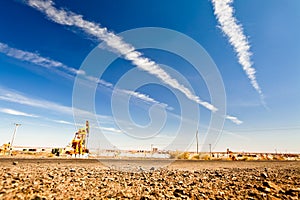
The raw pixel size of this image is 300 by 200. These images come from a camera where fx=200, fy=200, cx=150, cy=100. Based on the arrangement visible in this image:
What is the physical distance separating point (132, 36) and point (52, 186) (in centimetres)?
1126

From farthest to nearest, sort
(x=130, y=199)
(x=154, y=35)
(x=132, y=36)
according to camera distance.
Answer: (x=154, y=35), (x=132, y=36), (x=130, y=199)

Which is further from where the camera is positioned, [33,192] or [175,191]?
[175,191]

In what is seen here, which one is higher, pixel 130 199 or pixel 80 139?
pixel 80 139

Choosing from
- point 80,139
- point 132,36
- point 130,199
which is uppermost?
point 132,36

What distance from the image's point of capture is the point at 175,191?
17.1ft

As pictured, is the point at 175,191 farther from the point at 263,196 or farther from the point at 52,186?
the point at 52,186

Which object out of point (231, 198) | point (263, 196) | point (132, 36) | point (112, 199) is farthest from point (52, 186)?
point (132, 36)

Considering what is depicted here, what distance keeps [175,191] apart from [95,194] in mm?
2018

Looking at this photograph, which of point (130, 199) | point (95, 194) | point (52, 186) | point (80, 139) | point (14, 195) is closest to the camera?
point (14, 195)

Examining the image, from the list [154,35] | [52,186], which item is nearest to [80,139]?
[154,35]

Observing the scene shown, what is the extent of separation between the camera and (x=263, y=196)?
15.9 ft

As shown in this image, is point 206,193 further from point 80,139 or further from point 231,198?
point 80,139

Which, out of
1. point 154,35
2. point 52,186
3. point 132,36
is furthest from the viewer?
point 154,35

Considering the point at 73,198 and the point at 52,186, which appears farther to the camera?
the point at 52,186
